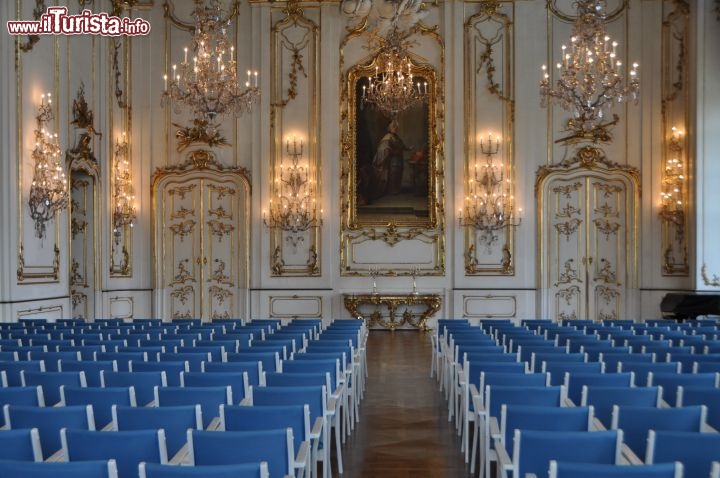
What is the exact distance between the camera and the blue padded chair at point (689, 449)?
13.2ft

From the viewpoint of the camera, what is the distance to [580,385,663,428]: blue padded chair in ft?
18.9

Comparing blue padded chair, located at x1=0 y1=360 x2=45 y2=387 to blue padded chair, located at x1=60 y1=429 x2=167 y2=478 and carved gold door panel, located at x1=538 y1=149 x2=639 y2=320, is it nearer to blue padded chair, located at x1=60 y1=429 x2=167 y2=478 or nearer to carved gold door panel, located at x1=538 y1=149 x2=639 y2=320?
blue padded chair, located at x1=60 y1=429 x2=167 y2=478

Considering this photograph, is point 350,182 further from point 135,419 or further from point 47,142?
point 135,419

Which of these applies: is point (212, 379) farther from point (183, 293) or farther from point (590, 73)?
point (183, 293)

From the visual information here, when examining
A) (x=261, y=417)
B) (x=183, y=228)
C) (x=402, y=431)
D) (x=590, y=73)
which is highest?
(x=590, y=73)

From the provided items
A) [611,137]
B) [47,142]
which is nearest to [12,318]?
[47,142]

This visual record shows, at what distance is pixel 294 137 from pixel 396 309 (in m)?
4.64

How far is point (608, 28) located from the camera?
18.9 m

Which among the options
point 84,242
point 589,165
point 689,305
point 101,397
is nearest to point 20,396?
point 101,397

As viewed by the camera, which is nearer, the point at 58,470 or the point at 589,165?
the point at 58,470

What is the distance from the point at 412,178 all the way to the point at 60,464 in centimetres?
1613

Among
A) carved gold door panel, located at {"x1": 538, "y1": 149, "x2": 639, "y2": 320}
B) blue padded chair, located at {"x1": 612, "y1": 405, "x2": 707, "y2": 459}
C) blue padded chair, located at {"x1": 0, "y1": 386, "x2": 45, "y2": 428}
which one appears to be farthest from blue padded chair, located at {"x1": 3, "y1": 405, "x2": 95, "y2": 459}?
carved gold door panel, located at {"x1": 538, "y1": 149, "x2": 639, "y2": 320}

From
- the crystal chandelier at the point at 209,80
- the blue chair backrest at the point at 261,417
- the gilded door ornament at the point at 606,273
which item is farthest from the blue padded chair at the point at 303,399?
the gilded door ornament at the point at 606,273

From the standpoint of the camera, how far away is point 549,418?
15.9ft
